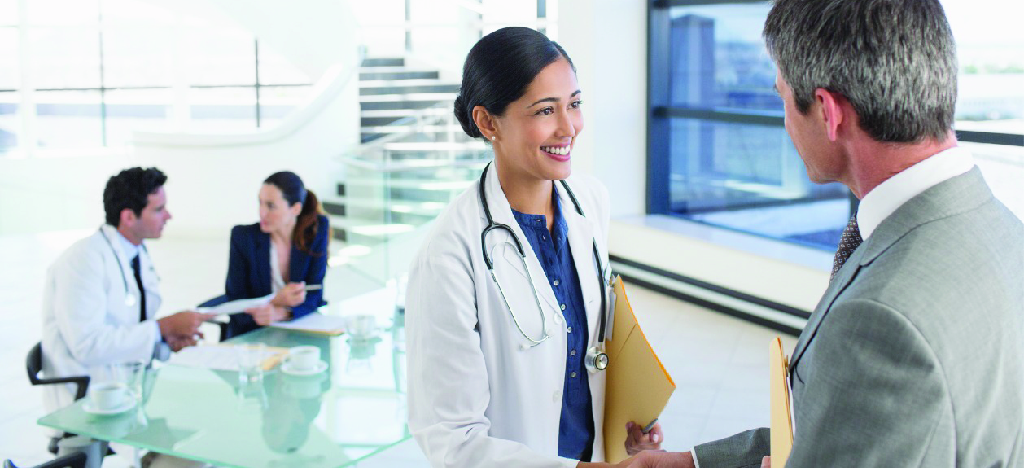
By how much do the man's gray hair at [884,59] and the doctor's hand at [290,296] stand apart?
287 cm

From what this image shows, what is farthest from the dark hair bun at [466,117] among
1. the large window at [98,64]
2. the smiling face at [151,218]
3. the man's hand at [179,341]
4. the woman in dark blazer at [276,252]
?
the large window at [98,64]

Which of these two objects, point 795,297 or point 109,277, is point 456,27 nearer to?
point 795,297

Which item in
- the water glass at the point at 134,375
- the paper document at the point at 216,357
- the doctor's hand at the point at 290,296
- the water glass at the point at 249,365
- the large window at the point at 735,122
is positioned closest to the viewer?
the water glass at the point at 134,375

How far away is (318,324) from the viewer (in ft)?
12.0

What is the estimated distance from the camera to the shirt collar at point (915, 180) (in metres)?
1.10

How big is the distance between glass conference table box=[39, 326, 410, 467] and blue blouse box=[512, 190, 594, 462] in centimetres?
77

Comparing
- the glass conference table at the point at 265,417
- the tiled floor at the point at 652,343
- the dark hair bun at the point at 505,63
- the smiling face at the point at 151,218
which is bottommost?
the tiled floor at the point at 652,343

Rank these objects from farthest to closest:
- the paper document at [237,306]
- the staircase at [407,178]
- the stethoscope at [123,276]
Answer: the staircase at [407,178]
the paper document at [237,306]
the stethoscope at [123,276]

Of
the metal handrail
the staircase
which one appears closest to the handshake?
the staircase

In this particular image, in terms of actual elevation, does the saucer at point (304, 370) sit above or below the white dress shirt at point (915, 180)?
below

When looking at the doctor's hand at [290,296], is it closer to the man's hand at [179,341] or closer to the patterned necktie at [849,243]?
the man's hand at [179,341]

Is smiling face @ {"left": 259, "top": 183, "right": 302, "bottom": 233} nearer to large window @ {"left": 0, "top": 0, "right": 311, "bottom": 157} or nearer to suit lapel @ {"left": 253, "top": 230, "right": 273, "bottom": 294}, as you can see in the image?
suit lapel @ {"left": 253, "top": 230, "right": 273, "bottom": 294}

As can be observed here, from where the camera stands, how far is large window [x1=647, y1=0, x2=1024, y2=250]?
5445 mm

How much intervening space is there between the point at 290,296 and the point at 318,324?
176mm
